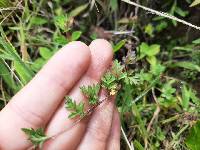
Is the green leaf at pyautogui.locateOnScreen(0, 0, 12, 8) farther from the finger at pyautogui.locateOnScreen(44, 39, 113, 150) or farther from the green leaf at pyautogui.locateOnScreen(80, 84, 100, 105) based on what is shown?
the green leaf at pyautogui.locateOnScreen(80, 84, 100, 105)

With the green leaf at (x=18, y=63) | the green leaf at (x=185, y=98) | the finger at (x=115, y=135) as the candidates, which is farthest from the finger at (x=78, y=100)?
the green leaf at (x=185, y=98)

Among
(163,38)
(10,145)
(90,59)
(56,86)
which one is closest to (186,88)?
(163,38)

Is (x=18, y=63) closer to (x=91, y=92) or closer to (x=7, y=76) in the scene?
(x=7, y=76)

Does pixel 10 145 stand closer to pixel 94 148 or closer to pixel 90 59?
pixel 94 148

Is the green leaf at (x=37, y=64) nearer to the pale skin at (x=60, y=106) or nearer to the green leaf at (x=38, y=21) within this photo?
the green leaf at (x=38, y=21)

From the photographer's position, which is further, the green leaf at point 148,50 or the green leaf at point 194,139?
the green leaf at point 148,50

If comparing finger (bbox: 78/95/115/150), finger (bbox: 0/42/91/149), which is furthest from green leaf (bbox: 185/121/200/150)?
finger (bbox: 0/42/91/149)
